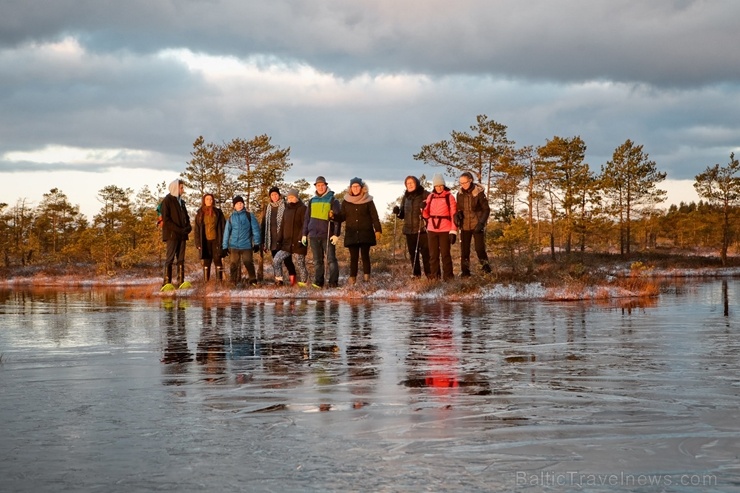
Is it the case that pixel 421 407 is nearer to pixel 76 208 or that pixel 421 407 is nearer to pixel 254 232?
pixel 254 232

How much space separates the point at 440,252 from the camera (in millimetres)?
18031

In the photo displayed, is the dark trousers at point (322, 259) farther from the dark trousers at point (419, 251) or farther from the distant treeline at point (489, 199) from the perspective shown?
the distant treeline at point (489, 199)

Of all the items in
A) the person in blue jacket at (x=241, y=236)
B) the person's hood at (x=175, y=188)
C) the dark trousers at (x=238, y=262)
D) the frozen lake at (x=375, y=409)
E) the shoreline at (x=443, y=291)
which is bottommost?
the frozen lake at (x=375, y=409)

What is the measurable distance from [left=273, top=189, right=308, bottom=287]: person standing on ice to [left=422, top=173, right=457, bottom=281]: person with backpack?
3199 millimetres

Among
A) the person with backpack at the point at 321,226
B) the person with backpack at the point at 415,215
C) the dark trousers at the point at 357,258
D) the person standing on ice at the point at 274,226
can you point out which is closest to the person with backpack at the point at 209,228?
the person standing on ice at the point at 274,226

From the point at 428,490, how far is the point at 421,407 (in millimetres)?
1701

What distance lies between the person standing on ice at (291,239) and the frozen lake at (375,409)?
30.6ft

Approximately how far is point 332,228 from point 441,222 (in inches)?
108

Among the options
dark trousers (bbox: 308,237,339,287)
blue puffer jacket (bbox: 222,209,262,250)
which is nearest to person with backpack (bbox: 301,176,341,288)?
dark trousers (bbox: 308,237,339,287)

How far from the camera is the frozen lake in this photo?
141 inches

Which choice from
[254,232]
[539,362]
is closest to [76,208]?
[254,232]

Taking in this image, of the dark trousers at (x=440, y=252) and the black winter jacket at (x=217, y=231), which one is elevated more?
the black winter jacket at (x=217, y=231)

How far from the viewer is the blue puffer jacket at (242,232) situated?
1972 cm

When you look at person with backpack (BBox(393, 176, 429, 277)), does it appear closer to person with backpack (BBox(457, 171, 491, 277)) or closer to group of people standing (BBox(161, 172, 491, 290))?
group of people standing (BBox(161, 172, 491, 290))
